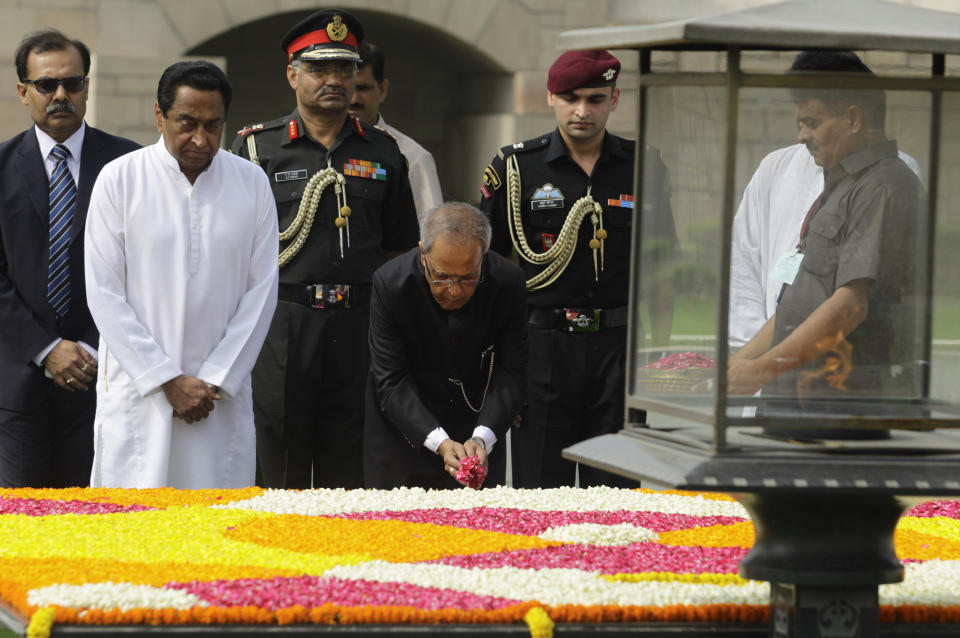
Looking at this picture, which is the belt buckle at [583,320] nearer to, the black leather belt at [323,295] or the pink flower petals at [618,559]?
the black leather belt at [323,295]

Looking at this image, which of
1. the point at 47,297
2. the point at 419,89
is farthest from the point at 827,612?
the point at 419,89

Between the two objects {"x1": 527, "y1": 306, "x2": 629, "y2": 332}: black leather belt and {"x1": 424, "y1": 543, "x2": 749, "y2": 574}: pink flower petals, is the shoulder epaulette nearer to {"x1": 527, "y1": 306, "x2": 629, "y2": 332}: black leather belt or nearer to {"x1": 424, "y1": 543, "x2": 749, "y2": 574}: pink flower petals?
{"x1": 527, "y1": 306, "x2": 629, "y2": 332}: black leather belt

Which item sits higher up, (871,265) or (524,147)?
(524,147)

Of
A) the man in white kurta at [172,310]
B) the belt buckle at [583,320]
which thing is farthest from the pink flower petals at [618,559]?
the belt buckle at [583,320]

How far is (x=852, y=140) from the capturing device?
2.63 metres

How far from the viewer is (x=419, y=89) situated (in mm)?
12844

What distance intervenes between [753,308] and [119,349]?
2143 mm

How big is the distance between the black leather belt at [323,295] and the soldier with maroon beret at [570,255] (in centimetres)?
53

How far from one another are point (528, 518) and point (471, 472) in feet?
1.89

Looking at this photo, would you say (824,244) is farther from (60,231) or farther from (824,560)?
(60,231)

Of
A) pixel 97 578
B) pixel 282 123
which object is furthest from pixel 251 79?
pixel 97 578

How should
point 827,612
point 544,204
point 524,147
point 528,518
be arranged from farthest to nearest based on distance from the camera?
point 524,147 < point 544,204 < point 528,518 < point 827,612

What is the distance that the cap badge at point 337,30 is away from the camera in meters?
5.18

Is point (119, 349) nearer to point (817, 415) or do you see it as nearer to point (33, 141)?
point (33, 141)
